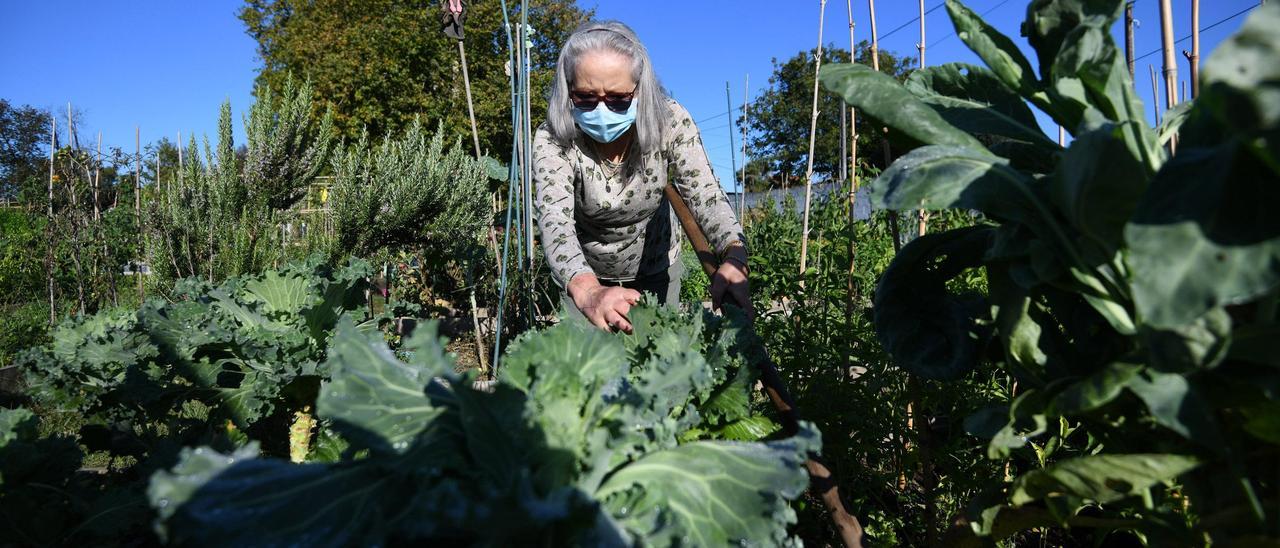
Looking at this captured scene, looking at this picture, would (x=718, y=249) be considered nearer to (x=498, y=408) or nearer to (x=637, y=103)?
(x=637, y=103)

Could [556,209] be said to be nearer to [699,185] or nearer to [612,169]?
[612,169]

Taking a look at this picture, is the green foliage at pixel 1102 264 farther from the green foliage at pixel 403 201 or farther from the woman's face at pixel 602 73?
the green foliage at pixel 403 201

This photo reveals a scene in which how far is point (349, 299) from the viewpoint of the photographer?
10.3 feet

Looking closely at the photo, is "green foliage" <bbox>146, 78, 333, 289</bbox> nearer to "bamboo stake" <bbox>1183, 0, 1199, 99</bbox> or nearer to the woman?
the woman

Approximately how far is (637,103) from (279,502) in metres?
2.08

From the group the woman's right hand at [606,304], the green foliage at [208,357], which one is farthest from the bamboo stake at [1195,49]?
the green foliage at [208,357]

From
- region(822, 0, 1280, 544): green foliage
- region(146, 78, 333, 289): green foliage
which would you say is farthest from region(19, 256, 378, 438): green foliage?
region(146, 78, 333, 289): green foliage

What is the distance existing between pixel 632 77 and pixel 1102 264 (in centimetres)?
192

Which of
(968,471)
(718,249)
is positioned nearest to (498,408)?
(718,249)

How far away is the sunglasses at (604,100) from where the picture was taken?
2744 mm

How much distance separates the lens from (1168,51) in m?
1.60

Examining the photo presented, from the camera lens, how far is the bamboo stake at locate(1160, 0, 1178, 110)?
1.54 metres

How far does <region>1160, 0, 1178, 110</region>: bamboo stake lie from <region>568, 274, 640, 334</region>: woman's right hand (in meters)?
1.39

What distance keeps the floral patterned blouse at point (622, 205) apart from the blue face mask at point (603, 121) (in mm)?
140
